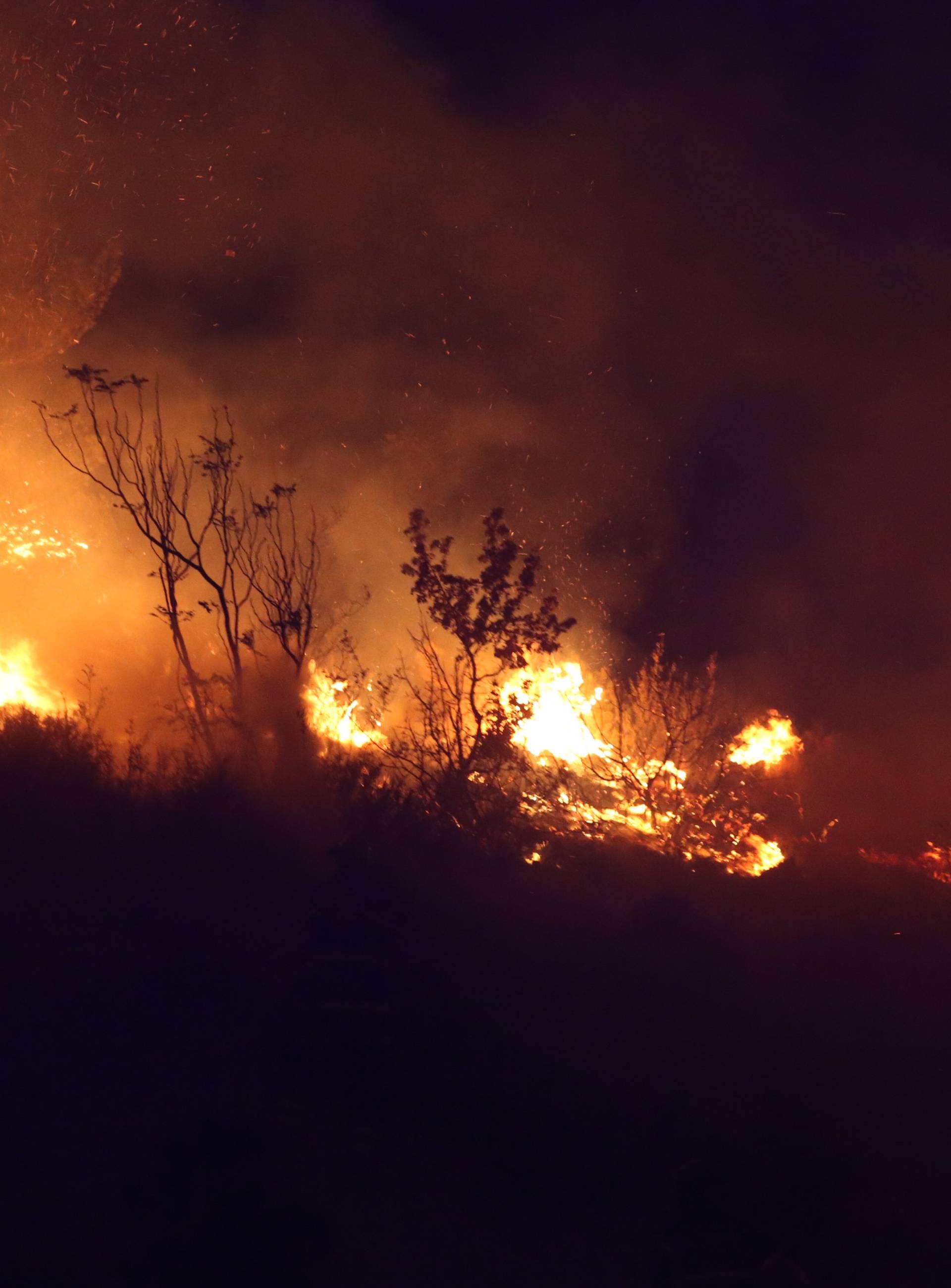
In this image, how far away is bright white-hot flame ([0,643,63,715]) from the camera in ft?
45.1

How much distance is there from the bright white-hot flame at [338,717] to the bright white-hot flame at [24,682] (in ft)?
12.4

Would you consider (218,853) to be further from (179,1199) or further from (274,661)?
(274,661)

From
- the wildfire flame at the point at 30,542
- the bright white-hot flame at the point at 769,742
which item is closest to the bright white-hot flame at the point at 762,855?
the bright white-hot flame at the point at 769,742

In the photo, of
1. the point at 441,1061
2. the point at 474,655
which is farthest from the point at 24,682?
the point at 441,1061

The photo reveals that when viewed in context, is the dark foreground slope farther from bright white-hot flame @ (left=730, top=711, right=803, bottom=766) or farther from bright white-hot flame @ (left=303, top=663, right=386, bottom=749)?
bright white-hot flame @ (left=730, top=711, right=803, bottom=766)

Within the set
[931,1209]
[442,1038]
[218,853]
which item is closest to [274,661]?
[218,853]

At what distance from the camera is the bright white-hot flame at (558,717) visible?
11.5 meters

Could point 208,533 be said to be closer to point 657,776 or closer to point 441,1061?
point 657,776

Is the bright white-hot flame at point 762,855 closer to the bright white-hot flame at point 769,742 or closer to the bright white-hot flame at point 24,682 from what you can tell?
the bright white-hot flame at point 769,742

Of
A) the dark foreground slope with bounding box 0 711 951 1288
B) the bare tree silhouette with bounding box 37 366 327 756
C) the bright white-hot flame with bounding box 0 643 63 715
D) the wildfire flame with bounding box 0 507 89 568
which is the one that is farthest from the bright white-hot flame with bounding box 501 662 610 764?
the wildfire flame with bounding box 0 507 89 568

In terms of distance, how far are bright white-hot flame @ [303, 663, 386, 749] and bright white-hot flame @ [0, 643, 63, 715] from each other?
12.4 feet

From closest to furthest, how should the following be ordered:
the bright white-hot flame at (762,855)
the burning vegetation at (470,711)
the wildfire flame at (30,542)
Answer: the burning vegetation at (470,711), the bright white-hot flame at (762,855), the wildfire flame at (30,542)

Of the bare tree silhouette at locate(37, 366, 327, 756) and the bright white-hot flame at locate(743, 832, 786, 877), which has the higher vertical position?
the bare tree silhouette at locate(37, 366, 327, 756)

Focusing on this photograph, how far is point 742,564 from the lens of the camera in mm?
16719
